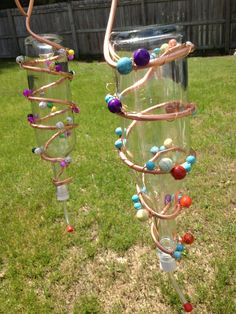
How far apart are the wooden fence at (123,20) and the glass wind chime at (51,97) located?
7.63 meters

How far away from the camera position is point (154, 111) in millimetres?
1347

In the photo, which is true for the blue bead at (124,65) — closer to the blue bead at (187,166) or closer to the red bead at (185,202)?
the blue bead at (187,166)

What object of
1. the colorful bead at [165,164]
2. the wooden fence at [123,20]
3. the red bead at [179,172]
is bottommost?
the wooden fence at [123,20]

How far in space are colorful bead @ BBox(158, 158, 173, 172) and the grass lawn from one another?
122cm

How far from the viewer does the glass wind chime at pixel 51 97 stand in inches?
81.6

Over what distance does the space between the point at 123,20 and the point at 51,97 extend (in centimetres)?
905

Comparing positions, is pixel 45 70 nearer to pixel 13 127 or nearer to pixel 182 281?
pixel 182 281

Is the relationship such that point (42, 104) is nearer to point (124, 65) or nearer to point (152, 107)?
point (152, 107)

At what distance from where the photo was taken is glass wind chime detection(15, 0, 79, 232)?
2.07 metres

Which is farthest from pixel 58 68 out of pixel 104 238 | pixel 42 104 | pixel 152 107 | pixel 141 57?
pixel 104 238

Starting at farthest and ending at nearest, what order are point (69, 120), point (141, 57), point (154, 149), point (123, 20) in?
1. point (123, 20)
2. point (69, 120)
3. point (154, 149)
4. point (141, 57)

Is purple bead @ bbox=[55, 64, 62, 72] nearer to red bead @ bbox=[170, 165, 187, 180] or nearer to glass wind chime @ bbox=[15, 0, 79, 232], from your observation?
glass wind chime @ bbox=[15, 0, 79, 232]

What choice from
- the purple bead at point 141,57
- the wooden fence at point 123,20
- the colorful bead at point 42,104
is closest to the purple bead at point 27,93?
the colorful bead at point 42,104

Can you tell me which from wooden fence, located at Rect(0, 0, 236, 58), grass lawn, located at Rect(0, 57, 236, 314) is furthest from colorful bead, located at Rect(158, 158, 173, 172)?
wooden fence, located at Rect(0, 0, 236, 58)
